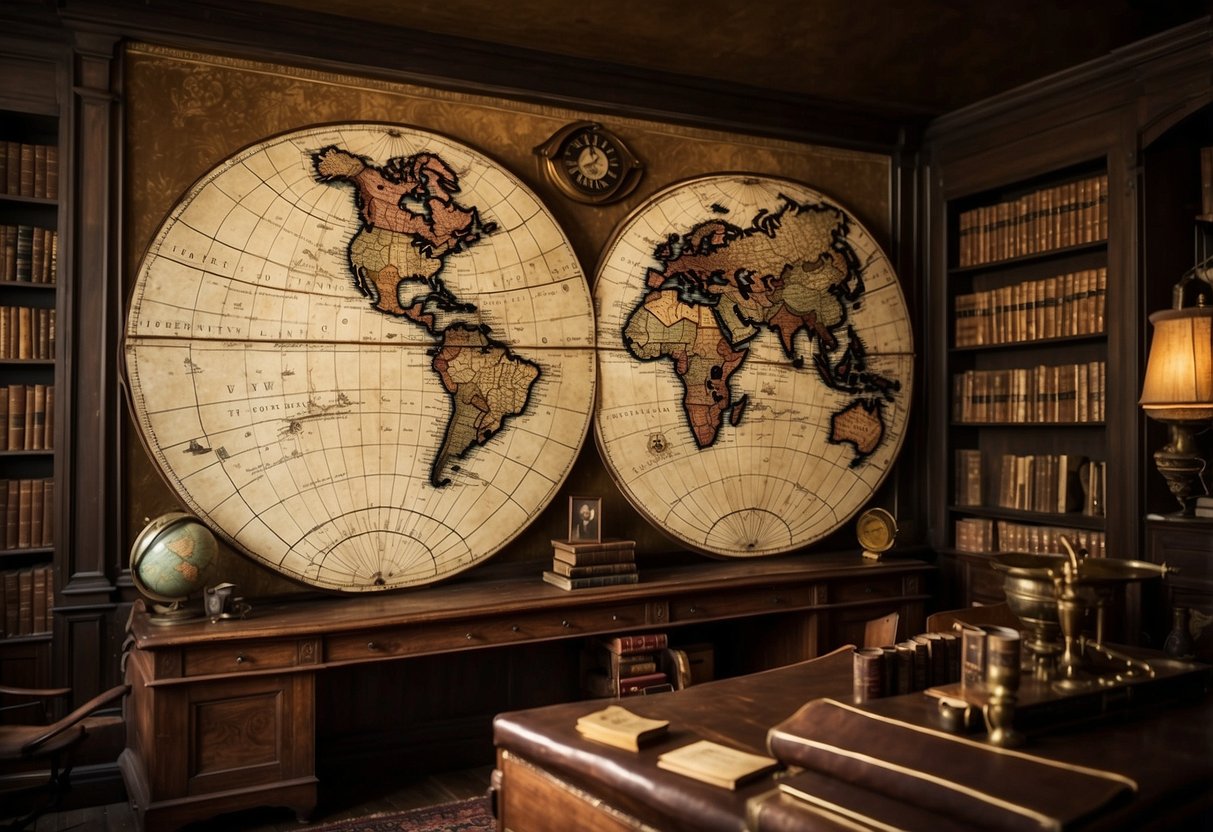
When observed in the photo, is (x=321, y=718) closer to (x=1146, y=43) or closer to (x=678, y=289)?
(x=678, y=289)

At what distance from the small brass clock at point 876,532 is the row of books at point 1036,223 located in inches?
56.4

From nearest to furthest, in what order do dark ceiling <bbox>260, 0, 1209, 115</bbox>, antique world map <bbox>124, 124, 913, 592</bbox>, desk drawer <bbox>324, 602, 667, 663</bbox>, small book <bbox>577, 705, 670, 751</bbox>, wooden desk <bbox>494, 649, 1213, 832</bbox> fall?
wooden desk <bbox>494, 649, 1213, 832</bbox> < small book <bbox>577, 705, 670, 751</bbox> < desk drawer <bbox>324, 602, 667, 663</bbox> < antique world map <bbox>124, 124, 913, 592</bbox> < dark ceiling <bbox>260, 0, 1209, 115</bbox>

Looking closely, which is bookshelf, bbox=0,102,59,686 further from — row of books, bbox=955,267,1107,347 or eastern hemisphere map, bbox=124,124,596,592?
row of books, bbox=955,267,1107,347

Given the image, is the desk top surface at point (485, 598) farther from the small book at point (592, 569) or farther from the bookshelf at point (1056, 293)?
the bookshelf at point (1056, 293)

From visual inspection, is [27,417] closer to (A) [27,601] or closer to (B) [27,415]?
(B) [27,415]

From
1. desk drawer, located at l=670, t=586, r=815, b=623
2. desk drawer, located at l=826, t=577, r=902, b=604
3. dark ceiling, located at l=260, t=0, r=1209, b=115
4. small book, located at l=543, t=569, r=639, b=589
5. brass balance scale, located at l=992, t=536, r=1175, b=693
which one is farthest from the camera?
desk drawer, located at l=826, t=577, r=902, b=604

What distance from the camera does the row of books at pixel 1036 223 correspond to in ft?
14.9

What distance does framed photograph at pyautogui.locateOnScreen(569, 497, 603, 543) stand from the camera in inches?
164

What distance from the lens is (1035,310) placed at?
481 cm

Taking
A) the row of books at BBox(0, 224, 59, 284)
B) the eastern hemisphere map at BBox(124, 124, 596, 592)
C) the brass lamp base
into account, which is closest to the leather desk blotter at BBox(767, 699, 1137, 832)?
the eastern hemisphere map at BBox(124, 124, 596, 592)

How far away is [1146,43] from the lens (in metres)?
4.17

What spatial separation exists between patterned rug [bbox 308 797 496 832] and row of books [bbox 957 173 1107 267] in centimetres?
364

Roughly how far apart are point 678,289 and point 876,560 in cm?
164

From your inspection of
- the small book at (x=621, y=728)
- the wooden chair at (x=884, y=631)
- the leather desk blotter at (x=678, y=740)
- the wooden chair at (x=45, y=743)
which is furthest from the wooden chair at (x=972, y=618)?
the wooden chair at (x=45, y=743)
